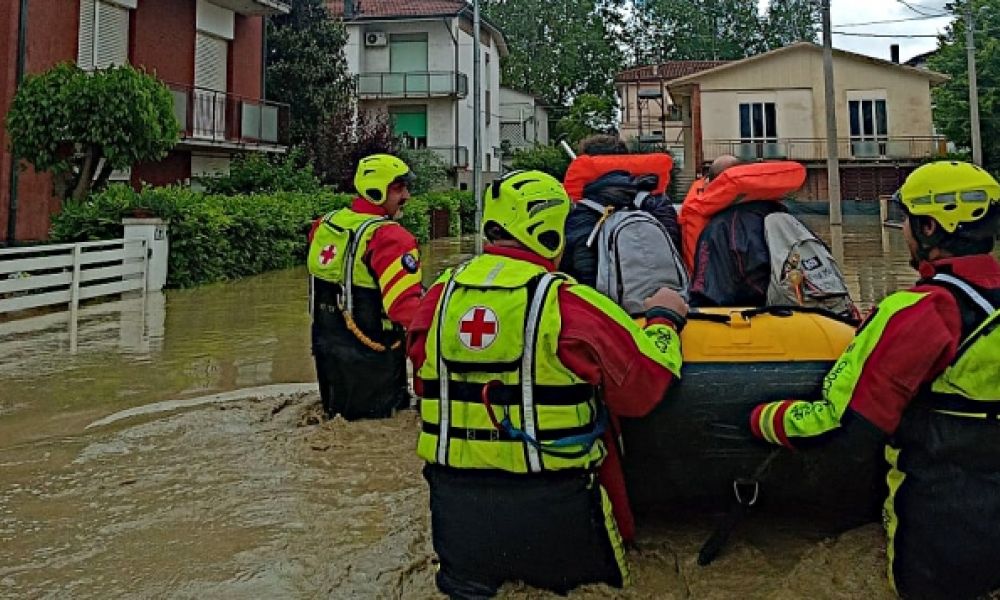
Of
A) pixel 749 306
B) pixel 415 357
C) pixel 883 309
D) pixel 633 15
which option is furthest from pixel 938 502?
pixel 633 15

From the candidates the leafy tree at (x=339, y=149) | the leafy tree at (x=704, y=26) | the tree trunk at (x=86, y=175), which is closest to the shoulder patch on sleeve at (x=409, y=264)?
the tree trunk at (x=86, y=175)

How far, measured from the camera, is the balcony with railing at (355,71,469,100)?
126 ft

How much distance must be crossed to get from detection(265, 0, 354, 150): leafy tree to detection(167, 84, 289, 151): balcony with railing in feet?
12.6

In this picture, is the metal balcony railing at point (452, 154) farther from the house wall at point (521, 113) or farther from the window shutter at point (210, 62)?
the window shutter at point (210, 62)

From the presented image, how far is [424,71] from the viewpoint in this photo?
38719mm

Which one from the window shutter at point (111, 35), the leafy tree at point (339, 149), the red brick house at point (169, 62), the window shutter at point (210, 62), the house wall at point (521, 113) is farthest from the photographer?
the house wall at point (521, 113)

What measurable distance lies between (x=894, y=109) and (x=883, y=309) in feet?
134

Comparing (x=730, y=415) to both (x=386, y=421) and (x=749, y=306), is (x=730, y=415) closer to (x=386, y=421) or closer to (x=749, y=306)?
(x=749, y=306)

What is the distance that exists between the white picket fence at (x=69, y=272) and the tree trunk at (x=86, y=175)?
1.91 meters

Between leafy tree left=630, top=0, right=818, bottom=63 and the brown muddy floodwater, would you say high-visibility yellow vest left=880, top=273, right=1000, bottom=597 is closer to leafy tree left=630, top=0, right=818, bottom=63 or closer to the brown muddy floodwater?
the brown muddy floodwater

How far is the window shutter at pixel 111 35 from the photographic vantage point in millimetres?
18891

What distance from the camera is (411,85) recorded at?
38688mm

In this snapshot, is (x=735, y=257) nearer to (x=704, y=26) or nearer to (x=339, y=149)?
(x=339, y=149)

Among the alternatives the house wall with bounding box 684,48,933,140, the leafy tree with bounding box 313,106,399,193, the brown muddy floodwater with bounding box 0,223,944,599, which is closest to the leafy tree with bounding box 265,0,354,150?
the leafy tree with bounding box 313,106,399,193
